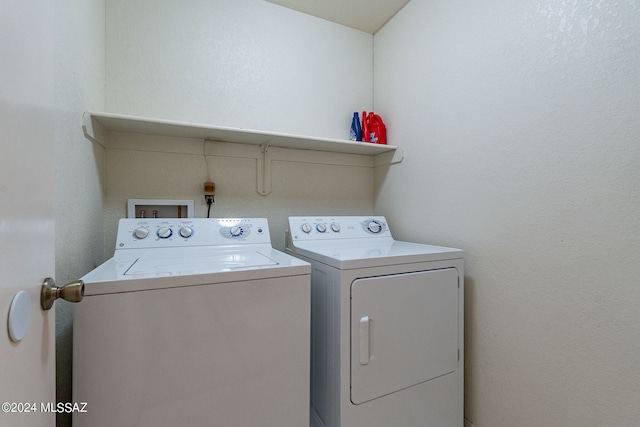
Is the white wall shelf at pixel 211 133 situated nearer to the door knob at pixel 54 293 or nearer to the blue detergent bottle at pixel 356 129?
the blue detergent bottle at pixel 356 129

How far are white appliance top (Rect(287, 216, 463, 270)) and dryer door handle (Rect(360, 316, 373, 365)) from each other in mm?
238

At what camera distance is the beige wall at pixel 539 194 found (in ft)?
3.28

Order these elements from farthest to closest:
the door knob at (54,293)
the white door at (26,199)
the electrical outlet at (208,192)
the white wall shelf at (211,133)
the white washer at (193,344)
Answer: the electrical outlet at (208,192) < the white wall shelf at (211,133) < the white washer at (193,344) < the door knob at (54,293) < the white door at (26,199)

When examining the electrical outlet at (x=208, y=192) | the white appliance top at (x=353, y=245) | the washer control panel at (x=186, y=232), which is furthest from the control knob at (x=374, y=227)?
the electrical outlet at (x=208, y=192)

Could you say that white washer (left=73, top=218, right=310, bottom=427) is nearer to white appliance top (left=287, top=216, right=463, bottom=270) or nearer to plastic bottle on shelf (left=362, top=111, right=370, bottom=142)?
white appliance top (left=287, top=216, right=463, bottom=270)

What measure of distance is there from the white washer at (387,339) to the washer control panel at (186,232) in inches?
13.7

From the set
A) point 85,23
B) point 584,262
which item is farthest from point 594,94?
point 85,23

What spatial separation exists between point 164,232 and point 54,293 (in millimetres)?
842

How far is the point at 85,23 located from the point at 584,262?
2316 millimetres

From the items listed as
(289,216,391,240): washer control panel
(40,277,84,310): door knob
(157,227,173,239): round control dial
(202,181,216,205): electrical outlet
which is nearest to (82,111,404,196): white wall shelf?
(202,181,216,205): electrical outlet

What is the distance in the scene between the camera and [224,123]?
187 centimetres

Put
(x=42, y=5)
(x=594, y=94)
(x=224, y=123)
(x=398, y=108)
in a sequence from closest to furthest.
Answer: (x=42, y=5) → (x=594, y=94) → (x=224, y=123) → (x=398, y=108)

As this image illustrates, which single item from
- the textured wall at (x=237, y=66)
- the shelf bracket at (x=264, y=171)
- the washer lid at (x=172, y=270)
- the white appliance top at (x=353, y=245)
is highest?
the textured wall at (x=237, y=66)

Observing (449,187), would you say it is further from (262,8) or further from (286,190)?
(262,8)
